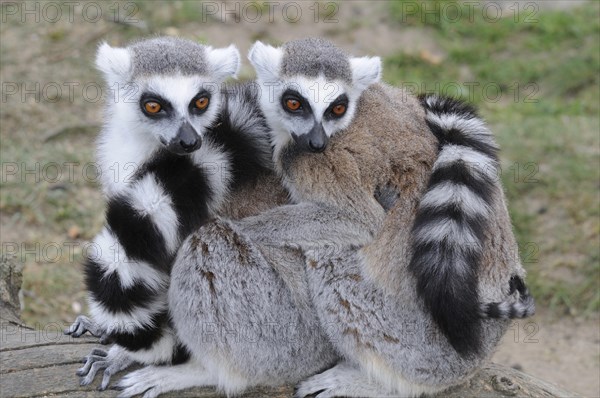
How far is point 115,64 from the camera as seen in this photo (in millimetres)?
4105

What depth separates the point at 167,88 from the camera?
396 centimetres

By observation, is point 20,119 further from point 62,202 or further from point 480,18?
point 480,18

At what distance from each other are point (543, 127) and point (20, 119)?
211 inches

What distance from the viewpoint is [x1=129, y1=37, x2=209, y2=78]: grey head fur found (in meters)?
4.02

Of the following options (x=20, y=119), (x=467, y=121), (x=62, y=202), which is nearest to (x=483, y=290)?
(x=467, y=121)

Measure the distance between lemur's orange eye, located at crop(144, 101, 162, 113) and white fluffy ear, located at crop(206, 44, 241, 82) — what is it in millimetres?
397

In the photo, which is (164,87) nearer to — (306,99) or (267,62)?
(267,62)

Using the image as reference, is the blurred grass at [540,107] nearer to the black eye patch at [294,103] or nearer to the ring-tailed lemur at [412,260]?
the ring-tailed lemur at [412,260]

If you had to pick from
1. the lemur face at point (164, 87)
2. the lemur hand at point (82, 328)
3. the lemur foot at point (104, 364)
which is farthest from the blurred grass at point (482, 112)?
the lemur face at point (164, 87)

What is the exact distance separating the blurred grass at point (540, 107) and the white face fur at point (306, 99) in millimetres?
3187

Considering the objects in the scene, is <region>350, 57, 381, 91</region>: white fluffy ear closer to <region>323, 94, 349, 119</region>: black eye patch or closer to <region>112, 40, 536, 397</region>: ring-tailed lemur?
<region>323, 94, 349, 119</region>: black eye patch

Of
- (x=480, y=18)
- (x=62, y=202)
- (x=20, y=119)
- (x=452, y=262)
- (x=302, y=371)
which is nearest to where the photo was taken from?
(x=452, y=262)

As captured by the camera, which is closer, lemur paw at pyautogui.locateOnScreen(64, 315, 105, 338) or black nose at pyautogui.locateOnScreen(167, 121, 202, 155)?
black nose at pyautogui.locateOnScreen(167, 121, 202, 155)

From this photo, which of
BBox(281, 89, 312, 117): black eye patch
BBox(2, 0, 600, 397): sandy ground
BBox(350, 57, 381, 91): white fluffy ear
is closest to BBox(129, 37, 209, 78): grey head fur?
BBox(281, 89, 312, 117): black eye patch
